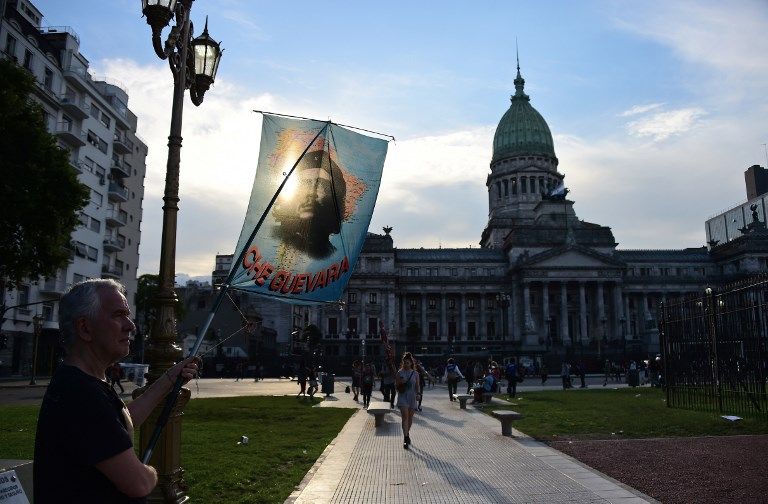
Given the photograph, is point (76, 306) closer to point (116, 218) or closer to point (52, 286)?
point (52, 286)

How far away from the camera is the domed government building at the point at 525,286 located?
8675 cm

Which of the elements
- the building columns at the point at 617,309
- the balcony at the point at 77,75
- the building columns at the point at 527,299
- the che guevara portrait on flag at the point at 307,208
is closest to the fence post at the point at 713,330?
the che guevara portrait on flag at the point at 307,208

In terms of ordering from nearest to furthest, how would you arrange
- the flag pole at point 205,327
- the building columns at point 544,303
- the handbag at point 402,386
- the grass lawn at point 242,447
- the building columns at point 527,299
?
the flag pole at point 205,327, the grass lawn at point 242,447, the handbag at point 402,386, the building columns at point 527,299, the building columns at point 544,303

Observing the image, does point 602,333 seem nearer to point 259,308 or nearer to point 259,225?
point 259,308

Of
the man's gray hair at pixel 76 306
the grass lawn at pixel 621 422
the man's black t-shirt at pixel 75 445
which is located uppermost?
the man's gray hair at pixel 76 306

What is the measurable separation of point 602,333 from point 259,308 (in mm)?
49824

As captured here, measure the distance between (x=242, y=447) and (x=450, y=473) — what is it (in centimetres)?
489

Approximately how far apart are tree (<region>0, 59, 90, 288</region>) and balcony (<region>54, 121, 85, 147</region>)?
1828 centimetres

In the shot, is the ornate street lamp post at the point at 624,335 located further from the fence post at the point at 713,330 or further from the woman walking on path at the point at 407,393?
the woman walking on path at the point at 407,393

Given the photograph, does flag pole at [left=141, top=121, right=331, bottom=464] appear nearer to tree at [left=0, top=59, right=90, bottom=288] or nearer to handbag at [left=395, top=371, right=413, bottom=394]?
handbag at [left=395, top=371, right=413, bottom=394]

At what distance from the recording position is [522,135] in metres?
111

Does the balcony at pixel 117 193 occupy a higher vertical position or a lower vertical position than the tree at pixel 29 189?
higher

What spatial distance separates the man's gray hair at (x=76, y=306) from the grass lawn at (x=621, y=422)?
43.3 ft

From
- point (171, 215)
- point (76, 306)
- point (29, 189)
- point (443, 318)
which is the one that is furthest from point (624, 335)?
point (76, 306)
